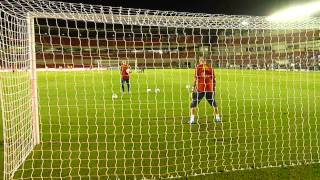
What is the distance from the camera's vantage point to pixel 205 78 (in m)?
11.7

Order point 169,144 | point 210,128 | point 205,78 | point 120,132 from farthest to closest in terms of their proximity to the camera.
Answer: point 205,78, point 210,128, point 120,132, point 169,144

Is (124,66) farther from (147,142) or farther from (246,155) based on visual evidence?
(246,155)

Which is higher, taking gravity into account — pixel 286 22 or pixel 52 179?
pixel 286 22

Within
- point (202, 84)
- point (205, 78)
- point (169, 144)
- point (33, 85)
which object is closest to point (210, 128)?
point (202, 84)

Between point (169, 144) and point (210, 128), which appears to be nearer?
point (169, 144)

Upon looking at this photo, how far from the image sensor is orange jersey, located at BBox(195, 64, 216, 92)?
1156 centimetres

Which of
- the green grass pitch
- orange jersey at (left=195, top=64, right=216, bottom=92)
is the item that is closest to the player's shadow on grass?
the green grass pitch

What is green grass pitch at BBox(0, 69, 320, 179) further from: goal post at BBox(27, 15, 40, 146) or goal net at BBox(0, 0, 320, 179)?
goal post at BBox(27, 15, 40, 146)

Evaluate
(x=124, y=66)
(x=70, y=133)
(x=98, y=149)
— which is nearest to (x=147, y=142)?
(x=98, y=149)

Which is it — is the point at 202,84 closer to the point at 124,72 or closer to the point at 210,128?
the point at 210,128

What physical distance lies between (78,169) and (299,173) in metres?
3.39

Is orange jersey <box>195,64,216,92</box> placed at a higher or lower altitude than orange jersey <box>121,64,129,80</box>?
lower

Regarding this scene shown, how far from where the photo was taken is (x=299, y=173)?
6.83 metres

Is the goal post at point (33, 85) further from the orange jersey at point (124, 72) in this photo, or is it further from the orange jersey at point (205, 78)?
the orange jersey at point (124, 72)
